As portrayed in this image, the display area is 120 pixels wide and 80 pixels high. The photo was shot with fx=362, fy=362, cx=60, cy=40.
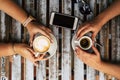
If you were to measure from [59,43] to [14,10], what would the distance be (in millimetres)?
289

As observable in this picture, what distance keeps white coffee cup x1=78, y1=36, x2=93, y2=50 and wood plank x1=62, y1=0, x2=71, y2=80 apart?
0.52ft

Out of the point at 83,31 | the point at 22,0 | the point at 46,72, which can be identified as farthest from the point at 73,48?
the point at 22,0

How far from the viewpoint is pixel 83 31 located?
1732mm

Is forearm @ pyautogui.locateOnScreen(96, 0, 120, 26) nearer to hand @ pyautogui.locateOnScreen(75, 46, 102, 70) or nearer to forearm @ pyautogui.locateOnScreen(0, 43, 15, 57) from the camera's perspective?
hand @ pyautogui.locateOnScreen(75, 46, 102, 70)

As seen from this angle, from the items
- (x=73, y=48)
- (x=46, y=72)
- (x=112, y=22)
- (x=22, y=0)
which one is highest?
(x=22, y=0)

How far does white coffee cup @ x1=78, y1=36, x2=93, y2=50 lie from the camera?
172cm

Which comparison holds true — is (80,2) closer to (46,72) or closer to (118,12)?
(118,12)

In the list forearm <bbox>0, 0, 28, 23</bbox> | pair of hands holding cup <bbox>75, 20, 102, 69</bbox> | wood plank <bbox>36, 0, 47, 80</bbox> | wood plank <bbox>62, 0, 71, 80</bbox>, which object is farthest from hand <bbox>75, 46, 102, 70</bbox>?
forearm <bbox>0, 0, 28, 23</bbox>

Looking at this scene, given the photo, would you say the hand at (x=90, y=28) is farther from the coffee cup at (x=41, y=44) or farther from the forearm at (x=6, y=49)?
the forearm at (x=6, y=49)

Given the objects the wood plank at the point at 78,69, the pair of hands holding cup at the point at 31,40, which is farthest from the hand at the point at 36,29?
the wood plank at the point at 78,69

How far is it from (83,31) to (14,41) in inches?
15.3

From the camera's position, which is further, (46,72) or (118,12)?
(46,72)

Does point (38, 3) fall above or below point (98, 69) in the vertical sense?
above

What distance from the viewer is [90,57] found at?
5.78ft
